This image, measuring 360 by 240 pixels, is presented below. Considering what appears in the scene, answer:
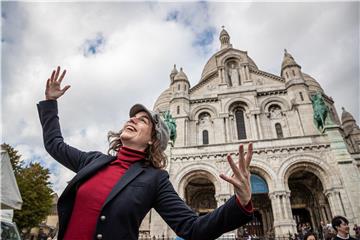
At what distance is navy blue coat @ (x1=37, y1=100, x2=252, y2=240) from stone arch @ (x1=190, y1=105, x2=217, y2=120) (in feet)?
66.2

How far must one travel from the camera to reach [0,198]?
4637 mm

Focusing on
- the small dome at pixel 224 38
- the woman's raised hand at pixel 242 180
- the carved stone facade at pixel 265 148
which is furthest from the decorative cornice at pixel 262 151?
the small dome at pixel 224 38

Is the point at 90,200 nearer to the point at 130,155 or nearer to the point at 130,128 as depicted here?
the point at 130,155

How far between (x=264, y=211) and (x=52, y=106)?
17855 millimetres

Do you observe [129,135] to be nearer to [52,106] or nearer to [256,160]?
[52,106]

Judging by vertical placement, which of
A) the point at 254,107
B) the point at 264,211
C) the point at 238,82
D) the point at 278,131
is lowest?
the point at 264,211

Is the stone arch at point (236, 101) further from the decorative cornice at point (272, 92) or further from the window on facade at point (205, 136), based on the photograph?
the window on facade at point (205, 136)

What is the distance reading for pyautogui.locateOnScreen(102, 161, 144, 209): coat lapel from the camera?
138 cm

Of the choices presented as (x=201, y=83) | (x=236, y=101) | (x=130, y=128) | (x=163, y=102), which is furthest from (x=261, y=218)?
(x=130, y=128)

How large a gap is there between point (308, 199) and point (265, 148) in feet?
18.4

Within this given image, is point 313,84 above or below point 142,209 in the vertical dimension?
above

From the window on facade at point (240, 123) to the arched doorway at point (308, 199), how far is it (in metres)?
5.11

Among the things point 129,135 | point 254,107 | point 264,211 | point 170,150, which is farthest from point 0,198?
point 254,107

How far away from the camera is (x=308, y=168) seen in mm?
14695
